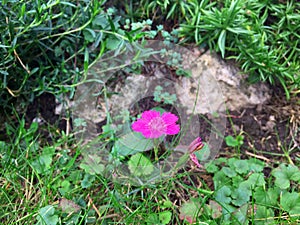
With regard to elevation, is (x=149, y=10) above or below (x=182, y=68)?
above

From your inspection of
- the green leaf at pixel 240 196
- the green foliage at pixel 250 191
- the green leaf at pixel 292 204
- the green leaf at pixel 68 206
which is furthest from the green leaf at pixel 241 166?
the green leaf at pixel 68 206

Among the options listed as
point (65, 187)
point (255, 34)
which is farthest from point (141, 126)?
point (255, 34)

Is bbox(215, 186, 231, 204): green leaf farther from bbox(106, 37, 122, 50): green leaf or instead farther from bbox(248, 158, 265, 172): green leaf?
bbox(106, 37, 122, 50): green leaf

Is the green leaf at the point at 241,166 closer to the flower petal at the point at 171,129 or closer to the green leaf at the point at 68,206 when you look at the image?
the flower petal at the point at 171,129

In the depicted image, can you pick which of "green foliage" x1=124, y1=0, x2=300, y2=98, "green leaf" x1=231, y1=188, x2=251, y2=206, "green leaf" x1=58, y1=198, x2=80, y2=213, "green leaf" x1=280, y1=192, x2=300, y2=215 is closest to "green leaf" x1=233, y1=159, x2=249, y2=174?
"green leaf" x1=231, y1=188, x2=251, y2=206

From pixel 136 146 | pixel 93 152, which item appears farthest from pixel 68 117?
pixel 136 146

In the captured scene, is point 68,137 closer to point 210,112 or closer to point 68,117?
point 68,117

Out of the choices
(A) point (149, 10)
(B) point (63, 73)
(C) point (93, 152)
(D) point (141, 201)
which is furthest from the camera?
(A) point (149, 10)
